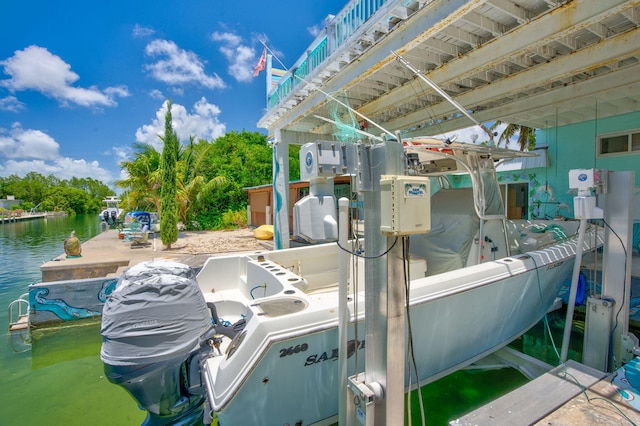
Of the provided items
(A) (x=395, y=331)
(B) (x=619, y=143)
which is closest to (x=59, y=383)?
(A) (x=395, y=331)

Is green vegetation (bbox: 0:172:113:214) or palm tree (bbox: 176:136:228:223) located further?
green vegetation (bbox: 0:172:113:214)

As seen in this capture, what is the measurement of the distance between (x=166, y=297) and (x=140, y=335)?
308 mm

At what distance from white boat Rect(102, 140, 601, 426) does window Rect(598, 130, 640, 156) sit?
417 centimetres

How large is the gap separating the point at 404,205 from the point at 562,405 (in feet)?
6.20

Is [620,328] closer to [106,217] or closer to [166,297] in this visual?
[166,297]

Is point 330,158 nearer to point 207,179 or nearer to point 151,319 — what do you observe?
point 151,319

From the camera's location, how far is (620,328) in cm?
296

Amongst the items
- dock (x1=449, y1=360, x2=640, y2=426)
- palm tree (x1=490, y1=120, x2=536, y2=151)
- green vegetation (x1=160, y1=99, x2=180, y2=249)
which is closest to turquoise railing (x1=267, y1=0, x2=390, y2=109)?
dock (x1=449, y1=360, x2=640, y2=426)

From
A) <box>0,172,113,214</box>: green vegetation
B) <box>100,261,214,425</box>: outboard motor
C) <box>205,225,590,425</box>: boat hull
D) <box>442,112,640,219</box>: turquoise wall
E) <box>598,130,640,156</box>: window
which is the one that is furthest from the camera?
<box>0,172,113,214</box>: green vegetation

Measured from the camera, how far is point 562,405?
214 cm

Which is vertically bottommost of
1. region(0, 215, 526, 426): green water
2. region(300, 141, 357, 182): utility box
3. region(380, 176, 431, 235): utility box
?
region(0, 215, 526, 426): green water

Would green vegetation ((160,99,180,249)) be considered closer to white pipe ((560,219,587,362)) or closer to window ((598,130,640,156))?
white pipe ((560,219,587,362))

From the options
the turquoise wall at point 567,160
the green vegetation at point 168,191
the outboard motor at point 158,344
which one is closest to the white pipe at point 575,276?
the outboard motor at point 158,344

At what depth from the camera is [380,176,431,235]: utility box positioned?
5.23 feet
